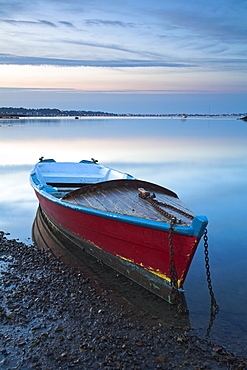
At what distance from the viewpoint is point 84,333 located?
5.37 metres

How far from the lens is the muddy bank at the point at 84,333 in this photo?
189 inches

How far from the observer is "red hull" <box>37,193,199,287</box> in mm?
5902

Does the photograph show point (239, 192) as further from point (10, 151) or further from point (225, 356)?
point (10, 151)

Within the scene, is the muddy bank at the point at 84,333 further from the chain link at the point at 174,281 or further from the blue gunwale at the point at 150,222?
the blue gunwale at the point at 150,222

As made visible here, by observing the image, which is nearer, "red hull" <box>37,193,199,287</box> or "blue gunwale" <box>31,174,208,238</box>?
"blue gunwale" <box>31,174,208,238</box>

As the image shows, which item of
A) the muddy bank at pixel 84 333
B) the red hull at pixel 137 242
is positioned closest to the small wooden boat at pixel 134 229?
the red hull at pixel 137 242

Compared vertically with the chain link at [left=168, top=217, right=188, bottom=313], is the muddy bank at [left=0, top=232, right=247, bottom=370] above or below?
below

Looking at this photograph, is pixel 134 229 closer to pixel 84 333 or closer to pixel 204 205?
pixel 84 333

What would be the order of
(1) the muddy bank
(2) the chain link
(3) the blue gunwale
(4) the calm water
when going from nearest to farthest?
1. (1) the muddy bank
2. (3) the blue gunwale
3. (2) the chain link
4. (4) the calm water

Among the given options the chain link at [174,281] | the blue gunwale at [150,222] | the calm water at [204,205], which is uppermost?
the blue gunwale at [150,222]

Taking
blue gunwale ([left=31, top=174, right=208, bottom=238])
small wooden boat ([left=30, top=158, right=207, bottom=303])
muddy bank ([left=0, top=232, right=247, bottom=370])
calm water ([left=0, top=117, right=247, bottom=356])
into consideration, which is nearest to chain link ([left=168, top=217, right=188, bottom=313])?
small wooden boat ([left=30, top=158, right=207, bottom=303])

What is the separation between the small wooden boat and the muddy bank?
0.71 metres

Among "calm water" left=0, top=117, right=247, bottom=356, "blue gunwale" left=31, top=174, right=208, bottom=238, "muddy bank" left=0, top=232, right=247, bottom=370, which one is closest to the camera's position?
"muddy bank" left=0, top=232, right=247, bottom=370

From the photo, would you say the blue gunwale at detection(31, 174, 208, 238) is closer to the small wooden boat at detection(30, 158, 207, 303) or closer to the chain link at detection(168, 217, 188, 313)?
the small wooden boat at detection(30, 158, 207, 303)
